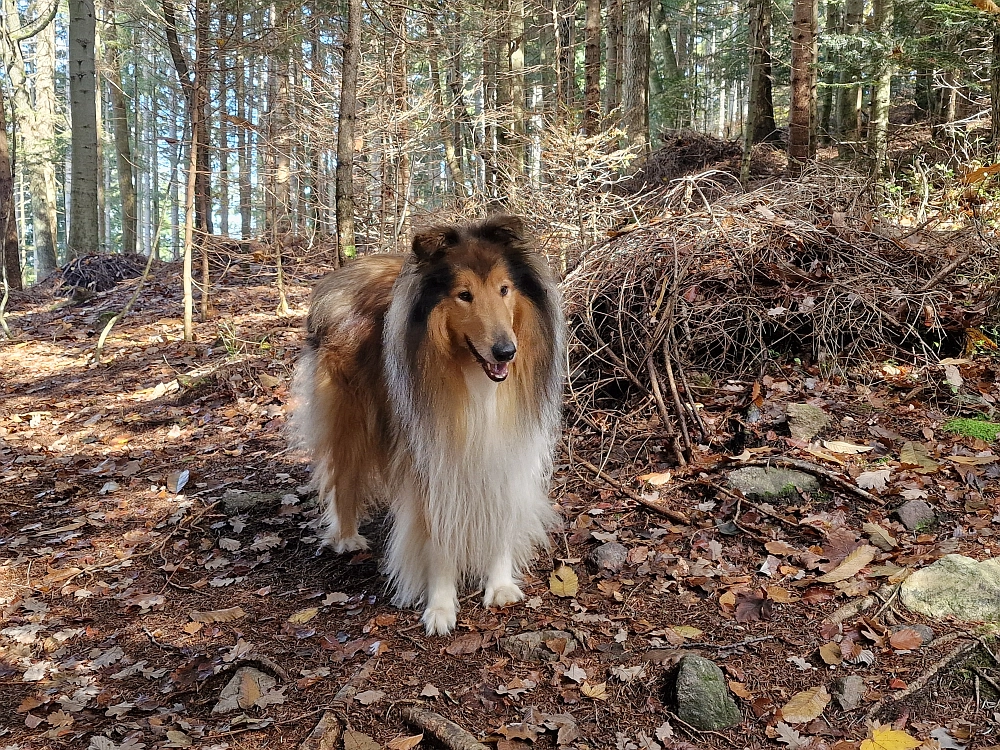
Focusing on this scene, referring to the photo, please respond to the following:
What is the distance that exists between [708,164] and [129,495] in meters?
10.7

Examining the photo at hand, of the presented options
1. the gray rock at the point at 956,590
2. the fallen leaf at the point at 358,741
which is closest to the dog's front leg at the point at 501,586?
the fallen leaf at the point at 358,741

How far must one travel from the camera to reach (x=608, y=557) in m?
3.95

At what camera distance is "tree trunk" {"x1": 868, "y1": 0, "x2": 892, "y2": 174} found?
9.55m

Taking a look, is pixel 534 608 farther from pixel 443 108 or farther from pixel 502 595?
pixel 443 108

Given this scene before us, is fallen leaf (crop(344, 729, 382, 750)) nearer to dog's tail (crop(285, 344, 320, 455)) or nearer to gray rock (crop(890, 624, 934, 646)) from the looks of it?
dog's tail (crop(285, 344, 320, 455))

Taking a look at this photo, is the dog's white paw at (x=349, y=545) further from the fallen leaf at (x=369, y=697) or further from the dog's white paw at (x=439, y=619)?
the fallen leaf at (x=369, y=697)

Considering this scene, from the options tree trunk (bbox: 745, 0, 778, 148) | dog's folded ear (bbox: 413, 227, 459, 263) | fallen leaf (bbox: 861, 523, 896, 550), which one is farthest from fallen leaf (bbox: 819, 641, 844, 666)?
A: tree trunk (bbox: 745, 0, 778, 148)

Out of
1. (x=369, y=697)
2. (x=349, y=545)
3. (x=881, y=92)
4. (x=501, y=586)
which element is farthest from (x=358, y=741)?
(x=881, y=92)

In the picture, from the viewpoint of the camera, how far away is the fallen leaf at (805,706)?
2.75 m

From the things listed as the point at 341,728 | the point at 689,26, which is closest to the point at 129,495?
the point at 341,728

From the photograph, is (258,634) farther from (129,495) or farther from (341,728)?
(129,495)

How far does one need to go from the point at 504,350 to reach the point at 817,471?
2.25 m

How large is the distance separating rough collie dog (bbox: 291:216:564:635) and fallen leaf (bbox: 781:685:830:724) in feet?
4.54

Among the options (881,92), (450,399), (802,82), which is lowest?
(450,399)
